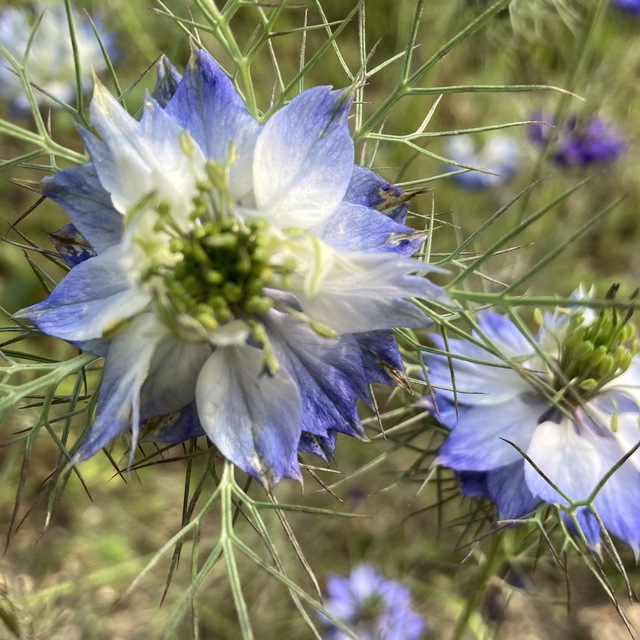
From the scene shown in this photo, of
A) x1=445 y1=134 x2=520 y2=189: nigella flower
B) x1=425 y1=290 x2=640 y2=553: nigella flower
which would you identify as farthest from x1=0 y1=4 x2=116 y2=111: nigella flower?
x1=425 y1=290 x2=640 y2=553: nigella flower

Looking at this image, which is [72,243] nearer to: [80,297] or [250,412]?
[80,297]

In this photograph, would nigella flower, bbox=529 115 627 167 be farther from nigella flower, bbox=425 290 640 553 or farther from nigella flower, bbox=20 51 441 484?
nigella flower, bbox=20 51 441 484

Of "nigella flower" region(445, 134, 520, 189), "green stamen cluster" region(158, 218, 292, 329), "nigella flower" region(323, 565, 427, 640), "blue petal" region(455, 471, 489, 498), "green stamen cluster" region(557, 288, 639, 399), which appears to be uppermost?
"green stamen cluster" region(158, 218, 292, 329)

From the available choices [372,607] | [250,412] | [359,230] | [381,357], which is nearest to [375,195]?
[359,230]

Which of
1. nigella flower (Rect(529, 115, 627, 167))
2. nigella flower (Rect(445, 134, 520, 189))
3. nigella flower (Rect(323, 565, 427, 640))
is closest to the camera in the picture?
nigella flower (Rect(323, 565, 427, 640))

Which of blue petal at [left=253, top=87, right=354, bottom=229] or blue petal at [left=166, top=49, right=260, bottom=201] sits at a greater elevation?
blue petal at [left=166, top=49, right=260, bottom=201]

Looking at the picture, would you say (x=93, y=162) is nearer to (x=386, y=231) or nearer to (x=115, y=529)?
(x=386, y=231)

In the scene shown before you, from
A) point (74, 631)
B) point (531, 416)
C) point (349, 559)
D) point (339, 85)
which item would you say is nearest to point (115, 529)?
point (74, 631)
